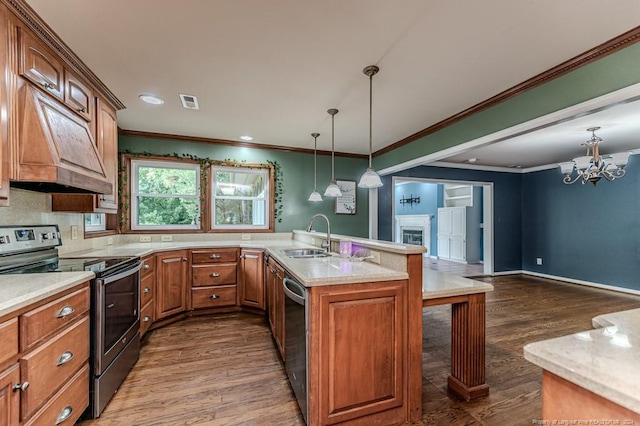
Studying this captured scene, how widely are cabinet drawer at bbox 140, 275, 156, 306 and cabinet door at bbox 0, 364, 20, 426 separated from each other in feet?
5.14

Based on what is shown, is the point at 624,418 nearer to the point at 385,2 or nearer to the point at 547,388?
the point at 547,388

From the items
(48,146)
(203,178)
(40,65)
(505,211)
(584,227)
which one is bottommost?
(584,227)

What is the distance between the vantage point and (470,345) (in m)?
1.88

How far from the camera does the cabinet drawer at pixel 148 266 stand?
108 inches

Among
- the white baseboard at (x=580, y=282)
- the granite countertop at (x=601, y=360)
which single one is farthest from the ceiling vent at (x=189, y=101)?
the white baseboard at (x=580, y=282)

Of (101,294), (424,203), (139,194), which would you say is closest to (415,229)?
(424,203)

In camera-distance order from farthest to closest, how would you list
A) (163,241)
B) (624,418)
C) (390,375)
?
1. (163,241)
2. (390,375)
3. (624,418)

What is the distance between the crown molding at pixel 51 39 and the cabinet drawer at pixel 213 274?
2024 millimetres

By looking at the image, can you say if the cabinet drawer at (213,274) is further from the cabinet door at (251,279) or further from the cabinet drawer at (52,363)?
the cabinet drawer at (52,363)

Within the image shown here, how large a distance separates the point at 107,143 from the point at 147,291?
1.46 m

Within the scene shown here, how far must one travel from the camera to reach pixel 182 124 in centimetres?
352

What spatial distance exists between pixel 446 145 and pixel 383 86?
4.32 ft

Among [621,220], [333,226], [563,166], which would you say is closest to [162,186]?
[333,226]

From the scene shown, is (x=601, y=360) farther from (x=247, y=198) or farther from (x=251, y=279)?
(x=247, y=198)
